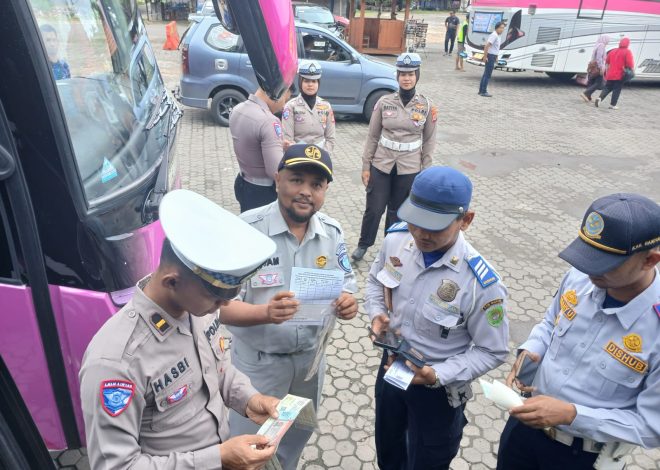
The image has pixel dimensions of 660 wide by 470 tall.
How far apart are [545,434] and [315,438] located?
1494mm

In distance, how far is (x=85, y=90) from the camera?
2.16 m

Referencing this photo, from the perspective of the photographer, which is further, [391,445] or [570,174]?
[570,174]

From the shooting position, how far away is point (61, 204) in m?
1.81

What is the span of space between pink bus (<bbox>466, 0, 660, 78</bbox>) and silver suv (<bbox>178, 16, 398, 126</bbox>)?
6.31 m

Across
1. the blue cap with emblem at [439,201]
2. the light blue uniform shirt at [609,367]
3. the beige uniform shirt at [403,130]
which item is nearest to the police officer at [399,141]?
the beige uniform shirt at [403,130]

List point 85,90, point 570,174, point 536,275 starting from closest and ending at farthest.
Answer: point 85,90
point 536,275
point 570,174

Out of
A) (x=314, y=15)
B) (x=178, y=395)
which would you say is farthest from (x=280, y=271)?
(x=314, y=15)

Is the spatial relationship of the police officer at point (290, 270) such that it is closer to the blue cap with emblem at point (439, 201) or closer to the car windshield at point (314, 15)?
the blue cap with emblem at point (439, 201)

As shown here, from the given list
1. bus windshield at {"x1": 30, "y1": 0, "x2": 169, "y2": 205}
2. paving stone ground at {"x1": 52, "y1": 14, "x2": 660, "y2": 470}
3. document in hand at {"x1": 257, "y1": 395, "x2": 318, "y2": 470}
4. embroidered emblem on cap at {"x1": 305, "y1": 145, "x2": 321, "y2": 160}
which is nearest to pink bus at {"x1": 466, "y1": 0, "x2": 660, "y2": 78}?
paving stone ground at {"x1": 52, "y1": 14, "x2": 660, "y2": 470}

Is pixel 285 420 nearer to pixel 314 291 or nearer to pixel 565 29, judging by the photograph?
pixel 314 291

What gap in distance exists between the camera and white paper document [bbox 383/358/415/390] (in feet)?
6.40

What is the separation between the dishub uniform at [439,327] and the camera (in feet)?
6.66

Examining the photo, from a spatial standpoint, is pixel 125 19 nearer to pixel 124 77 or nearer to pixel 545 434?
pixel 124 77

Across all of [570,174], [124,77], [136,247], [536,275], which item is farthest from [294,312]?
[570,174]
